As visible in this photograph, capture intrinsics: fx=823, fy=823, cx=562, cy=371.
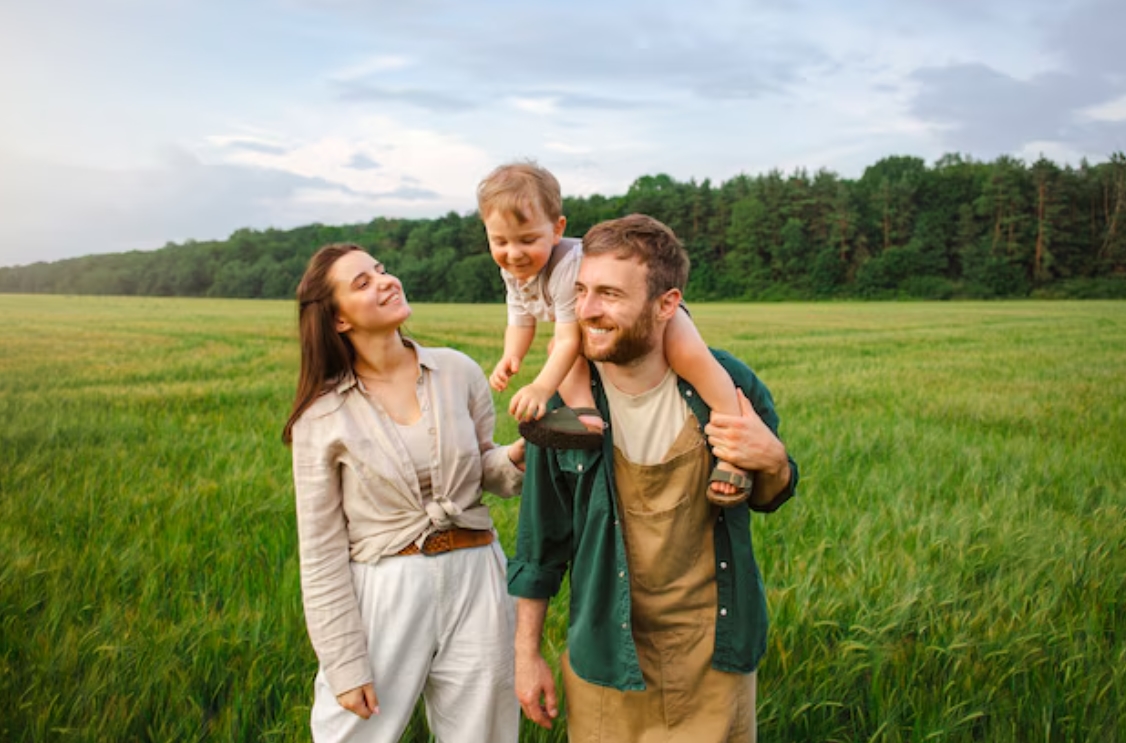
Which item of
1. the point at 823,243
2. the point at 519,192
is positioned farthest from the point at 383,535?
the point at 823,243

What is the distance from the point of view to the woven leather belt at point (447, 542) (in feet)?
8.25

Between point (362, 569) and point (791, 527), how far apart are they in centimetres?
352

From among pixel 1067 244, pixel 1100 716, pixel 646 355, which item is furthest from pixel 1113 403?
pixel 1067 244

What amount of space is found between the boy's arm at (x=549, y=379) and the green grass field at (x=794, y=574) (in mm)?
A: 1573

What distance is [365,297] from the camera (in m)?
2.46

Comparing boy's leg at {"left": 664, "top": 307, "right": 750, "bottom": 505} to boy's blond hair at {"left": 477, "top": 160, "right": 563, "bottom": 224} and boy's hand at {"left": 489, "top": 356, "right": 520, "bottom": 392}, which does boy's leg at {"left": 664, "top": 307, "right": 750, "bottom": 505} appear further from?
boy's blond hair at {"left": 477, "top": 160, "right": 563, "bottom": 224}

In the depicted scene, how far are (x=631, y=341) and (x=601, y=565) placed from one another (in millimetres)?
625

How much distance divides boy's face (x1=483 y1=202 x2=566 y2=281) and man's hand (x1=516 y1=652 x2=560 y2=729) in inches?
55.9

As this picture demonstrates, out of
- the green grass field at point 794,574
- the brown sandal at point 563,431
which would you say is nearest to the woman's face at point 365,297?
the brown sandal at point 563,431

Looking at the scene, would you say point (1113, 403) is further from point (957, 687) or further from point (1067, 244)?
point (1067, 244)

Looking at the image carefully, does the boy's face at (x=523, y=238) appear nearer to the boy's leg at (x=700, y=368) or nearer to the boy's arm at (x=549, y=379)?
the boy's arm at (x=549, y=379)

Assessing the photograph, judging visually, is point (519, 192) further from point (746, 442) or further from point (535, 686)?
point (535, 686)

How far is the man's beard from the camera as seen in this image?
2.06 metres

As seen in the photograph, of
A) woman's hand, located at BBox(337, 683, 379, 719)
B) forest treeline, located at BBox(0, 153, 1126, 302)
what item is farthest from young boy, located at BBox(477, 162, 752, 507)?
forest treeline, located at BBox(0, 153, 1126, 302)
